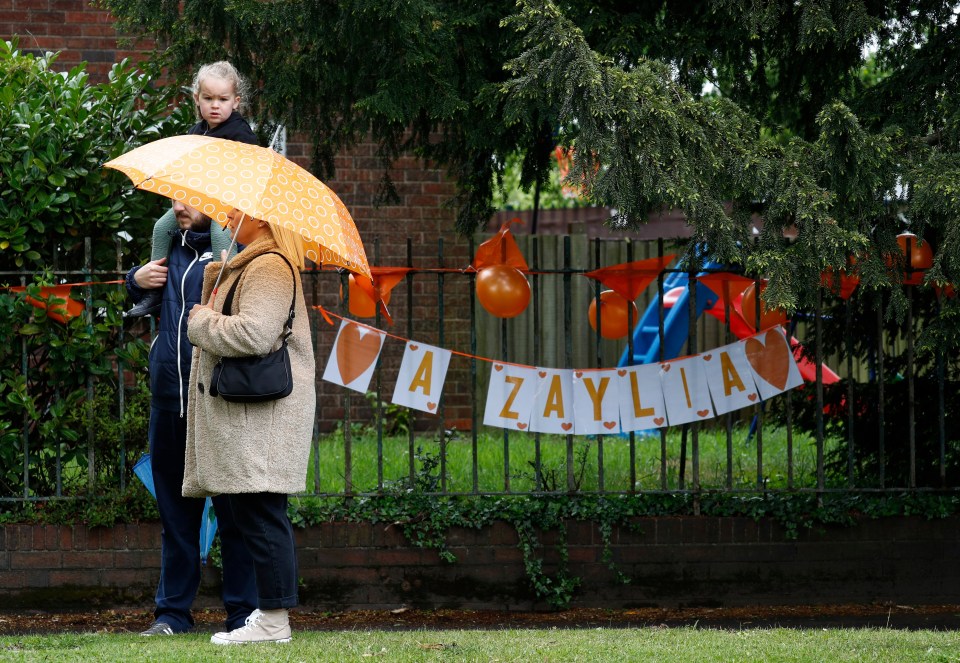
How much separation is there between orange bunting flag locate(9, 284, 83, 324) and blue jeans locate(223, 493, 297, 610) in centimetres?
215

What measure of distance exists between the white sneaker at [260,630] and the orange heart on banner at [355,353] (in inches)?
76.1

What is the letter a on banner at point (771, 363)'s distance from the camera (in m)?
6.61

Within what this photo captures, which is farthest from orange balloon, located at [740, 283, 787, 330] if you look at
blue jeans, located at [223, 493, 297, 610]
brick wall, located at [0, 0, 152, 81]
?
brick wall, located at [0, 0, 152, 81]

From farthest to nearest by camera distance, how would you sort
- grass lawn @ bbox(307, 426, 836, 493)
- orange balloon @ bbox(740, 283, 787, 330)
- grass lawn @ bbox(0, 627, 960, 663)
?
grass lawn @ bbox(307, 426, 836, 493), orange balloon @ bbox(740, 283, 787, 330), grass lawn @ bbox(0, 627, 960, 663)

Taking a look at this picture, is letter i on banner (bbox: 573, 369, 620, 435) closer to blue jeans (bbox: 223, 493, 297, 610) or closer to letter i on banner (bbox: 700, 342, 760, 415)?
letter i on banner (bbox: 700, 342, 760, 415)

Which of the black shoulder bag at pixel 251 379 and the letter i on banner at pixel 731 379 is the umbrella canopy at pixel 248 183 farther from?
the letter i on banner at pixel 731 379

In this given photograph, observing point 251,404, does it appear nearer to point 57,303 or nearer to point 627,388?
point 57,303

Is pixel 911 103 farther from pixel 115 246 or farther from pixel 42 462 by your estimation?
pixel 42 462

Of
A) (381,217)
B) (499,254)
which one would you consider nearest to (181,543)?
(499,254)

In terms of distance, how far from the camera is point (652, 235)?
19.7 meters

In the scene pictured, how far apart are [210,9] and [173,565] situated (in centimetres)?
293

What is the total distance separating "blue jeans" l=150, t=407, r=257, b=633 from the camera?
505 centimetres

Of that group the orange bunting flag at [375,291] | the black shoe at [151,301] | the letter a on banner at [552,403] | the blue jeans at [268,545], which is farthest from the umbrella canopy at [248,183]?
the letter a on banner at [552,403]

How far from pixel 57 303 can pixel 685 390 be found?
11.2 ft
